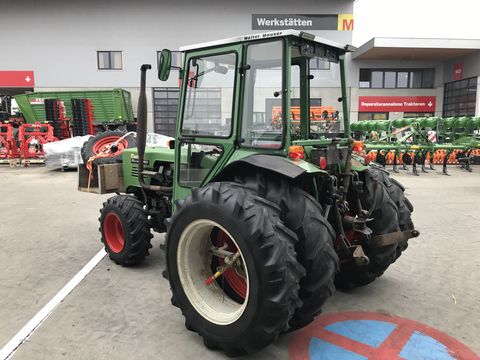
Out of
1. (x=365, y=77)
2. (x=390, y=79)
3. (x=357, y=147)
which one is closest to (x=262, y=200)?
(x=357, y=147)

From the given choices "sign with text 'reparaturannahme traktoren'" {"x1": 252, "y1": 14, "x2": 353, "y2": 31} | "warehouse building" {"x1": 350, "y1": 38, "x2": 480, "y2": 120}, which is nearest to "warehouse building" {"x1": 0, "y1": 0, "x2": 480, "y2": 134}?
"warehouse building" {"x1": 350, "y1": 38, "x2": 480, "y2": 120}

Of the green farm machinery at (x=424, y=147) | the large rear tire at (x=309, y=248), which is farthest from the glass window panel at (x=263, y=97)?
the green farm machinery at (x=424, y=147)

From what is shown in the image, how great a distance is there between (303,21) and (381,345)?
25.2 meters

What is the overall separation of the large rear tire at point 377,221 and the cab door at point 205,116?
1.36m

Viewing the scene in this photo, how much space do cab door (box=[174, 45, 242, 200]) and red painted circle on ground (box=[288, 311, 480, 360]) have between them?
1532mm

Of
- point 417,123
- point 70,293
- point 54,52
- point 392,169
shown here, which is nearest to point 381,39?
point 417,123

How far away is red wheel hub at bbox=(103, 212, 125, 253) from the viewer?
4805 millimetres

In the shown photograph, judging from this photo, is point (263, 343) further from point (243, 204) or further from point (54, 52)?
point (54, 52)

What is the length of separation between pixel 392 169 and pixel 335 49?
11.4 m

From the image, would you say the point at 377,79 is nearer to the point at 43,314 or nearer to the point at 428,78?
the point at 428,78

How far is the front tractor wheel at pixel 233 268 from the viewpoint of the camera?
8.25ft

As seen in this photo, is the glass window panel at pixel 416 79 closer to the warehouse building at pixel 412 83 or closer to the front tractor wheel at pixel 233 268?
the warehouse building at pixel 412 83

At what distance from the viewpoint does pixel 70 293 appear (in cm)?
397

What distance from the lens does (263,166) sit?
111 inches
